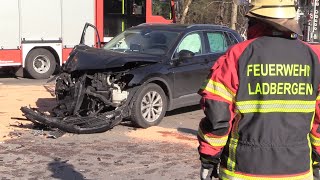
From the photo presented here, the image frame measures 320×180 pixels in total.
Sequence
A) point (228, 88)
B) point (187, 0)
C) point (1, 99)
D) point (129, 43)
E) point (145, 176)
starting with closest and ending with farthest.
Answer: point (228, 88) < point (145, 176) < point (129, 43) < point (1, 99) < point (187, 0)

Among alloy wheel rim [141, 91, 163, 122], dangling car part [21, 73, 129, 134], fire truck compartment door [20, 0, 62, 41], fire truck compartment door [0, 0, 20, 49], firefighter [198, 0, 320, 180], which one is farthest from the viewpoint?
fire truck compartment door [20, 0, 62, 41]

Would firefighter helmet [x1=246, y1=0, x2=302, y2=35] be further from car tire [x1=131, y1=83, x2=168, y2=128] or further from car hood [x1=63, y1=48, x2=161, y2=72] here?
car tire [x1=131, y1=83, x2=168, y2=128]

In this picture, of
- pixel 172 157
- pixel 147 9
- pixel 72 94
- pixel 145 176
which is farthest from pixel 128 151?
pixel 147 9

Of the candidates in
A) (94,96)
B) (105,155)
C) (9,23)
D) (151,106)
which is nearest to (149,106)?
(151,106)

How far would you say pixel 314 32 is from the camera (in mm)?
20000

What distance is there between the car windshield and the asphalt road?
1.26m

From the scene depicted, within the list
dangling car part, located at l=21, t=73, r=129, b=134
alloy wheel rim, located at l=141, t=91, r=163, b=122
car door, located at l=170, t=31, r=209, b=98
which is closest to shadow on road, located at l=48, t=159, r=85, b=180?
dangling car part, located at l=21, t=73, r=129, b=134

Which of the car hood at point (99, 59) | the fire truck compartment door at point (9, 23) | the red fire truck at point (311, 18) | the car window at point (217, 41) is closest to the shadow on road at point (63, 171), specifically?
the car hood at point (99, 59)

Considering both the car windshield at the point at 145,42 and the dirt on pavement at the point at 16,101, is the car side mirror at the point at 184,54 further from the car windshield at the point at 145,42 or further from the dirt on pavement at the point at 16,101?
the dirt on pavement at the point at 16,101

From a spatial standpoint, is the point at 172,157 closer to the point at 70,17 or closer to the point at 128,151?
the point at 128,151

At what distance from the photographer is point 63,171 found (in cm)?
558

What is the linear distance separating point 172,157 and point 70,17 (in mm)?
9250

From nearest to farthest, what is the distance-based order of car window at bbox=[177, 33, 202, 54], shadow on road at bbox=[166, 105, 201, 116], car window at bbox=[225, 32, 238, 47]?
car window at bbox=[177, 33, 202, 54] → shadow on road at bbox=[166, 105, 201, 116] → car window at bbox=[225, 32, 238, 47]

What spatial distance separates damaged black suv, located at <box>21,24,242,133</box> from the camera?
7355mm
